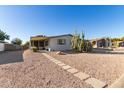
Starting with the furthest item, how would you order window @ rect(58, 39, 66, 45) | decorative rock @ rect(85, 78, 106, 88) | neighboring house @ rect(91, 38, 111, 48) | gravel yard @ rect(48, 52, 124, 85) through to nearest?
neighboring house @ rect(91, 38, 111, 48) → window @ rect(58, 39, 66, 45) → gravel yard @ rect(48, 52, 124, 85) → decorative rock @ rect(85, 78, 106, 88)

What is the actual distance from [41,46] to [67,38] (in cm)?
434

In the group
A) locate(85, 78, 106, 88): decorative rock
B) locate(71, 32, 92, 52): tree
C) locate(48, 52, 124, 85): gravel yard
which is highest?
locate(71, 32, 92, 52): tree

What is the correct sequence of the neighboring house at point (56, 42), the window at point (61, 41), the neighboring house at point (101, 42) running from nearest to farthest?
the neighboring house at point (56, 42), the window at point (61, 41), the neighboring house at point (101, 42)

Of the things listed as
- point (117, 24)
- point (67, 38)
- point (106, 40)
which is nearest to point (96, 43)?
point (106, 40)

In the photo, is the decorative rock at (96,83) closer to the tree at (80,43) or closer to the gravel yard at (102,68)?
the gravel yard at (102,68)

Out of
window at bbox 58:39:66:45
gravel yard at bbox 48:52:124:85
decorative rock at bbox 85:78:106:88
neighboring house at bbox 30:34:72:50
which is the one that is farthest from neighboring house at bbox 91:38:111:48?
decorative rock at bbox 85:78:106:88

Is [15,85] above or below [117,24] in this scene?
below

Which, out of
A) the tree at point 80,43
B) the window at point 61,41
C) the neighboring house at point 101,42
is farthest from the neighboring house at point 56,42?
the neighboring house at point 101,42

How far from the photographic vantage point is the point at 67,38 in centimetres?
1858

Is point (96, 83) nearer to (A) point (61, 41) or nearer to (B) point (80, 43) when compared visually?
(B) point (80, 43)

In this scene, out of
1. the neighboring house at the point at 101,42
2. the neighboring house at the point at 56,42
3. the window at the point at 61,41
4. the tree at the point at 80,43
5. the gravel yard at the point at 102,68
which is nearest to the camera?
the gravel yard at the point at 102,68

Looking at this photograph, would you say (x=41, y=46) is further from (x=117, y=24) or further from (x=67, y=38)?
(x=117, y=24)

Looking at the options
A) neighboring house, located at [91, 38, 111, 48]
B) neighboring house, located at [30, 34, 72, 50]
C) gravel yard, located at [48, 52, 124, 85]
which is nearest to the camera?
gravel yard, located at [48, 52, 124, 85]

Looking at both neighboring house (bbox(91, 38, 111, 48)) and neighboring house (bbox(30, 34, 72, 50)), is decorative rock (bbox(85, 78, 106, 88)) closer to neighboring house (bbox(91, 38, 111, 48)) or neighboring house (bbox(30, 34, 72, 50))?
neighboring house (bbox(30, 34, 72, 50))
